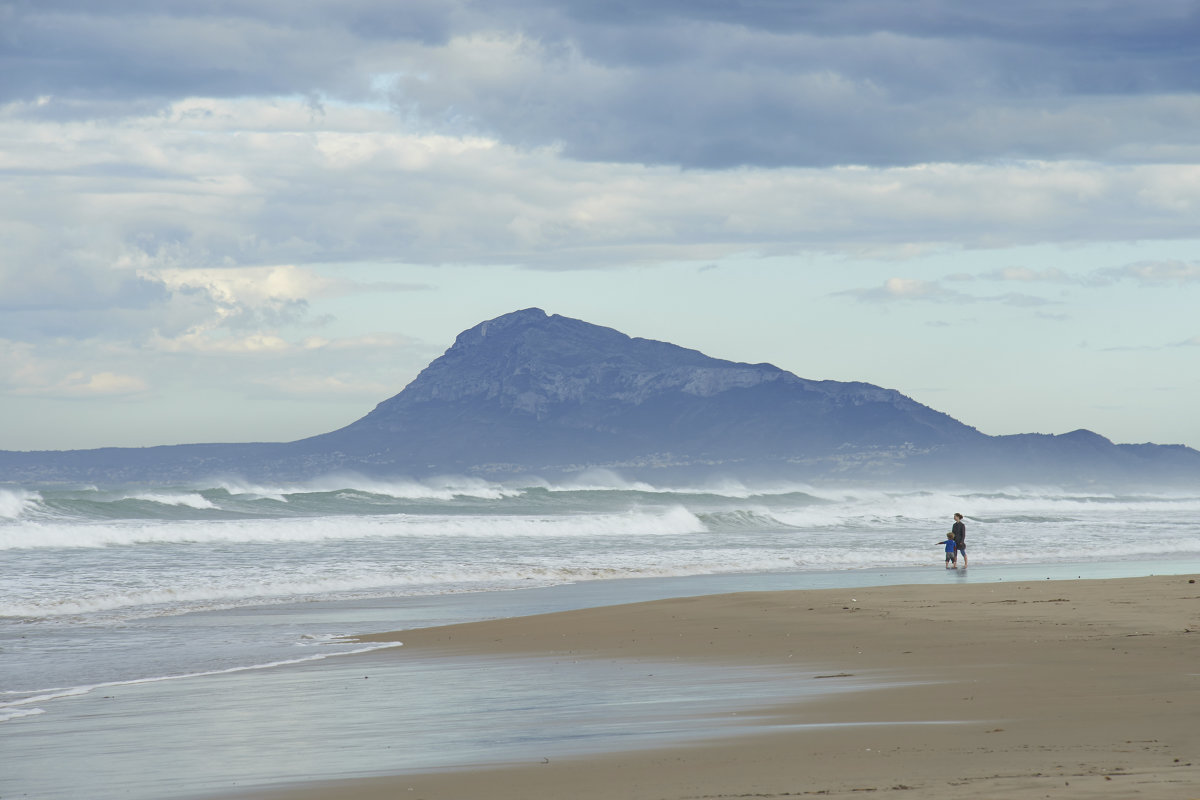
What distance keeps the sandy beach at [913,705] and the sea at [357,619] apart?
0.64 metres

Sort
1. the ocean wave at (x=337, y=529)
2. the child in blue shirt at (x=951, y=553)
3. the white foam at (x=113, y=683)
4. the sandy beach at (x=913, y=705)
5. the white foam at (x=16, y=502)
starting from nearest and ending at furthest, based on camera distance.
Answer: the sandy beach at (x=913, y=705) → the white foam at (x=113, y=683) → the child in blue shirt at (x=951, y=553) → the ocean wave at (x=337, y=529) → the white foam at (x=16, y=502)

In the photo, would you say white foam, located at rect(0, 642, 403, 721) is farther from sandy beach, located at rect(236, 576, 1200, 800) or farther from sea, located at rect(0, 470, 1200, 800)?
sandy beach, located at rect(236, 576, 1200, 800)

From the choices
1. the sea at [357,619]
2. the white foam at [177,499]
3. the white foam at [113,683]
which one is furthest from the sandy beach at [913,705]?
the white foam at [177,499]

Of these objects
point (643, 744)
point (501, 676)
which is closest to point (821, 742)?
point (643, 744)

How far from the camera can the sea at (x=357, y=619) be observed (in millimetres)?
7746

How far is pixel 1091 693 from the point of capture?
27.7ft

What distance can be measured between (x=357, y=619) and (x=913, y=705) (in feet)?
34.8

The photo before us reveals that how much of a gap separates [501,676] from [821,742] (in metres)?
4.75

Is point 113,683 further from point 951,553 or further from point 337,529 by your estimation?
point 337,529

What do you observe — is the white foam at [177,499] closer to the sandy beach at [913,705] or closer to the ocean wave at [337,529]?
the ocean wave at [337,529]

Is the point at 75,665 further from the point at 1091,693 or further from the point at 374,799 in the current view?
the point at 1091,693

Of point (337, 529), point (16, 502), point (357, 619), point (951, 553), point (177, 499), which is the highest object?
point (16, 502)

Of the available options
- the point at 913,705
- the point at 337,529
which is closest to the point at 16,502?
the point at 337,529

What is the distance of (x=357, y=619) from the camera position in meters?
17.1
